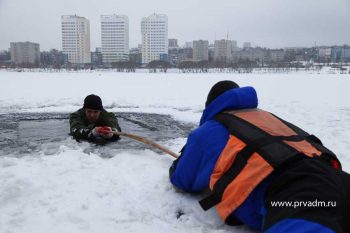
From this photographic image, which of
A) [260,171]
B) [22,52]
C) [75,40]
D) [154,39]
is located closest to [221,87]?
[260,171]

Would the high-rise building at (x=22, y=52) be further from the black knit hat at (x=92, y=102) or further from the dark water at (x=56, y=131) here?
the black knit hat at (x=92, y=102)

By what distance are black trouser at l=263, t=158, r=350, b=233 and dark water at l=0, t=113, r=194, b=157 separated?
287 cm

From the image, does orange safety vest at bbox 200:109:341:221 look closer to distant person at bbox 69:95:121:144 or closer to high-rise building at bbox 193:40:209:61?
distant person at bbox 69:95:121:144

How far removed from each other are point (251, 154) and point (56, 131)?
15.8 ft

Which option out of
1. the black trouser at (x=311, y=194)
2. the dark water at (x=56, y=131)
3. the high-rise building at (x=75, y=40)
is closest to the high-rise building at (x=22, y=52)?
the high-rise building at (x=75, y=40)

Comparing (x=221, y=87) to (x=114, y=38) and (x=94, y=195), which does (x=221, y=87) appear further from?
(x=114, y=38)

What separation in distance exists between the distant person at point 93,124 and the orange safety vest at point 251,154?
2822 millimetres

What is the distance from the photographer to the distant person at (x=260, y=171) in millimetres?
1980

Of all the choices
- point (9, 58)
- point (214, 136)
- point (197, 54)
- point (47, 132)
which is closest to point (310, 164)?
point (214, 136)

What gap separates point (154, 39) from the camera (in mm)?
143125

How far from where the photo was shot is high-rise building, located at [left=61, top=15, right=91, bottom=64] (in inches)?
5689

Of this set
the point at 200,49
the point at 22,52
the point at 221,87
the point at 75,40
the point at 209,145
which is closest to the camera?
the point at 209,145

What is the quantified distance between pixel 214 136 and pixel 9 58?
160 metres

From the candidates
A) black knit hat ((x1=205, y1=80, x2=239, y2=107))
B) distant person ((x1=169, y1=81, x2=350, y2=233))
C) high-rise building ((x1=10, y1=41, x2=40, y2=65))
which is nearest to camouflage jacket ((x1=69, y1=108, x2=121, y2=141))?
distant person ((x1=169, y1=81, x2=350, y2=233))
